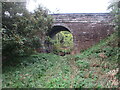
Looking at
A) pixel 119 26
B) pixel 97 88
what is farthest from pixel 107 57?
pixel 97 88

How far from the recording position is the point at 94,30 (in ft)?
32.9

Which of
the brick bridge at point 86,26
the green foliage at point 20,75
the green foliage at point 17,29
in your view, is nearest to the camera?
the green foliage at point 20,75

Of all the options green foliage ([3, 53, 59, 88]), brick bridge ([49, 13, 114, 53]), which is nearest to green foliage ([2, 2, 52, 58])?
green foliage ([3, 53, 59, 88])

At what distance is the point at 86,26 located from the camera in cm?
1015

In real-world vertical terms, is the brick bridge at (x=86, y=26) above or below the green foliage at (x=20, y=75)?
above

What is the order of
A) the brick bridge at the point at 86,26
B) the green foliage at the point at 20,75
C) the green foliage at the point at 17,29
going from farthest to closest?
the brick bridge at the point at 86,26
the green foliage at the point at 17,29
the green foliage at the point at 20,75

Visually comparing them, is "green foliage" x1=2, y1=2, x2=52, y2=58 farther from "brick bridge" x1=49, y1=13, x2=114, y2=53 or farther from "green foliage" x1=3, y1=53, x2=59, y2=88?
"brick bridge" x1=49, y1=13, x2=114, y2=53

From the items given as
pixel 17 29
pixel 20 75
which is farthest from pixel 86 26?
pixel 20 75

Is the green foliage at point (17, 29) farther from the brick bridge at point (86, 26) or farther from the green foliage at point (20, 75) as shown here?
the brick bridge at point (86, 26)

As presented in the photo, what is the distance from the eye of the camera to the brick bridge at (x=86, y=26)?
9.80 metres

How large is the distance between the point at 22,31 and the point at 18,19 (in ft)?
2.01

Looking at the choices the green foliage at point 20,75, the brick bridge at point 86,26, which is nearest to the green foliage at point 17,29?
the green foliage at point 20,75

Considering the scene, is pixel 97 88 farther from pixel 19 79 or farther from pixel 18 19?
pixel 18 19

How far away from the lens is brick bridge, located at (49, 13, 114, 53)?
980 centimetres
